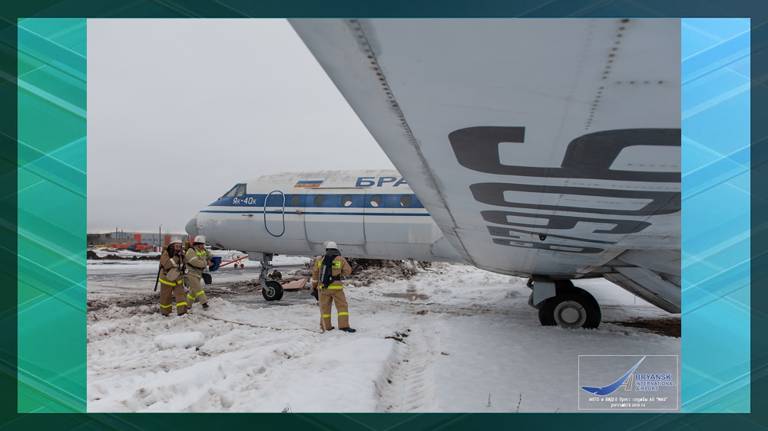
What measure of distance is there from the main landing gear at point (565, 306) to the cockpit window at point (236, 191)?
21.1 feet

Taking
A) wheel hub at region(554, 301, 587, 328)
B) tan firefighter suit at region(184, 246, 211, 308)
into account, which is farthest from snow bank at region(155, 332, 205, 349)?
wheel hub at region(554, 301, 587, 328)

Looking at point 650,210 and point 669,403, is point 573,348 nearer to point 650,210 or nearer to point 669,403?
point 669,403

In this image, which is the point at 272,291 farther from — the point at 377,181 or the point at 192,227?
the point at 377,181

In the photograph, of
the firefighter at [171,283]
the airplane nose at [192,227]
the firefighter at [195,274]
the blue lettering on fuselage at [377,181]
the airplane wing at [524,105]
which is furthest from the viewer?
the airplane nose at [192,227]

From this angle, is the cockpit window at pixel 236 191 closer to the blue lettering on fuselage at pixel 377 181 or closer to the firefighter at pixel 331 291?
the blue lettering on fuselage at pixel 377 181

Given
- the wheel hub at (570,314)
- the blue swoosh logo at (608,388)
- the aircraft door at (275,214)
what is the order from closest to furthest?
the blue swoosh logo at (608,388) < the wheel hub at (570,314) < the aircraft door at (275,214)

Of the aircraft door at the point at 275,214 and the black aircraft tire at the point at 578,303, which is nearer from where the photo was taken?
A: the black aircraft tire at the point at 578,303

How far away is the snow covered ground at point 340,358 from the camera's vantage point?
3215 millimetres

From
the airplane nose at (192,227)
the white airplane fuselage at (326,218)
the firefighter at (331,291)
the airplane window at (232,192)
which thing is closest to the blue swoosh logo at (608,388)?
the firefighter at (331,291)

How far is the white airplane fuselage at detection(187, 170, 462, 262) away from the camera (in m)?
7.68

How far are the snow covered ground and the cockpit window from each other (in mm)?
2646

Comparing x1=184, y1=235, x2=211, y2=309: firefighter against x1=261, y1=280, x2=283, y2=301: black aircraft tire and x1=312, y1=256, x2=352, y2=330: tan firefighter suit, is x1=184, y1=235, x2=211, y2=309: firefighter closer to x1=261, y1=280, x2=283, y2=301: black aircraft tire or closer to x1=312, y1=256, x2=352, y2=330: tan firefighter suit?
x1=261, y1=280, x2=283, y2=301: black aircraft tire

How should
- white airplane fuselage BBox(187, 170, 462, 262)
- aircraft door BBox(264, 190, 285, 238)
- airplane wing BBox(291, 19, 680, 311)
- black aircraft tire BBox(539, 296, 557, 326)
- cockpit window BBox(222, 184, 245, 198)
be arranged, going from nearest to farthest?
airplane wing BBox(291, 19, 680, 311)
black aircraft tire BBox(539, 296, 557, 326)
white airplane fuselage BBox(187, 170, 462, 262)
aircraft door BBox(264, 190, 285, 238)
cockpit window BBox(222, 184, 245, 198)

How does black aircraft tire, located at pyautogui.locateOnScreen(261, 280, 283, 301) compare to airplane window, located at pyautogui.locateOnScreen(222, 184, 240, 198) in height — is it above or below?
below
